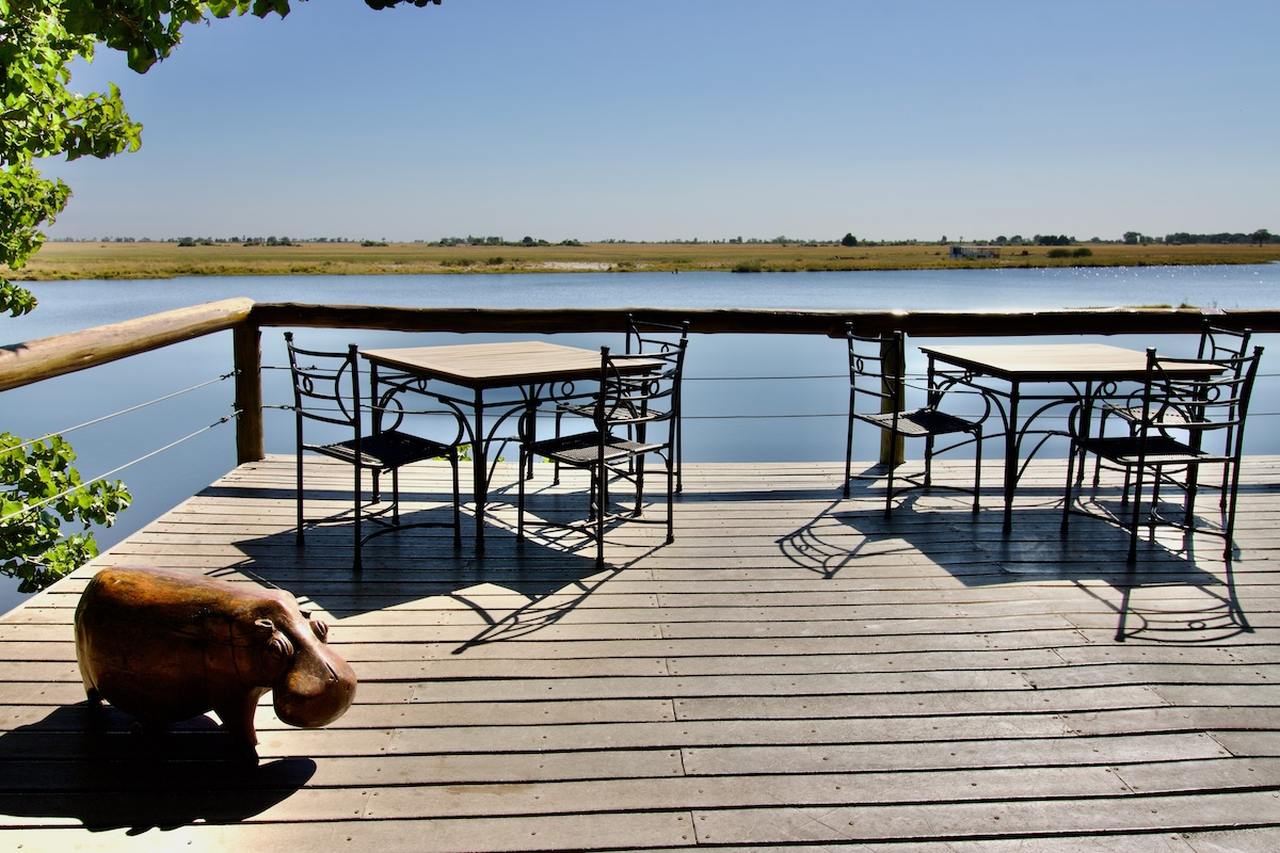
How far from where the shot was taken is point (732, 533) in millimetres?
4676

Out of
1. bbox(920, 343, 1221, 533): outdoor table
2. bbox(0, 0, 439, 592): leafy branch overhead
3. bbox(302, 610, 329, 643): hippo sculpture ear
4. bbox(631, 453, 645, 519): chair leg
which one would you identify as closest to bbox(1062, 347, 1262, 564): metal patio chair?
bbox(920, 343, 1221, 533): outdoor table

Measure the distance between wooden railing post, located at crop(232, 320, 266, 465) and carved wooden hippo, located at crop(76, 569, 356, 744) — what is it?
3.31m

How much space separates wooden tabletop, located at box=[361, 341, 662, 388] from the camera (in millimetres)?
4234

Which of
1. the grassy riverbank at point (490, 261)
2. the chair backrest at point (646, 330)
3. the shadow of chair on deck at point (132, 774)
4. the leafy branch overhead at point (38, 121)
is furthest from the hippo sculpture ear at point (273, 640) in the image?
the grassy riverbank at point (490, 261)

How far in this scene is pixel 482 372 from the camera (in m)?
4.29

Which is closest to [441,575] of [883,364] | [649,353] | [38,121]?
[649,353]

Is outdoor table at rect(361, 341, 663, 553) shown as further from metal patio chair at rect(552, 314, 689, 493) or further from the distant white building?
the distant white building

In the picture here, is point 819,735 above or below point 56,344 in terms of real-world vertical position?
below

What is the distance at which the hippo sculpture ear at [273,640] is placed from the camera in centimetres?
244

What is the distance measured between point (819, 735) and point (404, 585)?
181 cm

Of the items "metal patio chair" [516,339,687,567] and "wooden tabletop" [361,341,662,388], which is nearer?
"metal patio chair" [516,339,687,567]

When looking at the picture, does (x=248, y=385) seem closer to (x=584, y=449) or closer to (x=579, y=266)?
(x=584, y=449)

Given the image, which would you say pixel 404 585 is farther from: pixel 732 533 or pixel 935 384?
pixel 935 384

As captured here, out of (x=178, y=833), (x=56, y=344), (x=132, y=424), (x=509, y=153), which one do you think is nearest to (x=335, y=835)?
(x=178, y=833)
